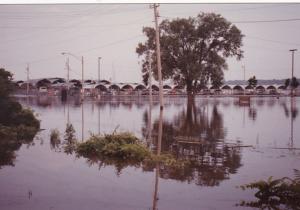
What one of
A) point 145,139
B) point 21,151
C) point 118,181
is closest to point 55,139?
point 21,151

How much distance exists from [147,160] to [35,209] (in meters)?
3.66

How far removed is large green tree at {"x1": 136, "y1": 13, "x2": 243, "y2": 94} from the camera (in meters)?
44.6

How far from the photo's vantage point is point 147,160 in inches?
374

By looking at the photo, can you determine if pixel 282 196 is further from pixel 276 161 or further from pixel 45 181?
pixel 45 181

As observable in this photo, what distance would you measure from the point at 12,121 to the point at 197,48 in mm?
33109

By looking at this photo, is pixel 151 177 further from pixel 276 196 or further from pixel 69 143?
pixel 69 143

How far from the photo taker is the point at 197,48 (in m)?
45.8

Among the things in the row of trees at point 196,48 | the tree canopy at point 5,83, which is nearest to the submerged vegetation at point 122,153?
the tree canopy at point 5,83

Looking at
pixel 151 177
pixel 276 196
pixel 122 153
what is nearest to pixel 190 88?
pixel 122 153

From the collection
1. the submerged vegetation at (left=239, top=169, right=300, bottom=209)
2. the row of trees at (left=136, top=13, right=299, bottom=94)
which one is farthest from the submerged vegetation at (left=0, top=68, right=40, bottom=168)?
the row of trees at (left=136, top=13, right=299, bottom=94)

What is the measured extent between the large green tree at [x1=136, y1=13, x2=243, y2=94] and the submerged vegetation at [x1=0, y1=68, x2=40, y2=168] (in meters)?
29.3

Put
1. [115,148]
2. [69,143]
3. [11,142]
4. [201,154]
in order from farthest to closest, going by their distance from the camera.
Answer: [11,142] → [69,143] → [201,154] → [115,148]

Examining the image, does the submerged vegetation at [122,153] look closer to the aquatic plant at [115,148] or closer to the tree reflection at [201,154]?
the aquatic plant at [115,148]

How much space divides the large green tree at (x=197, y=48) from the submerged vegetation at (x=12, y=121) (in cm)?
2927
